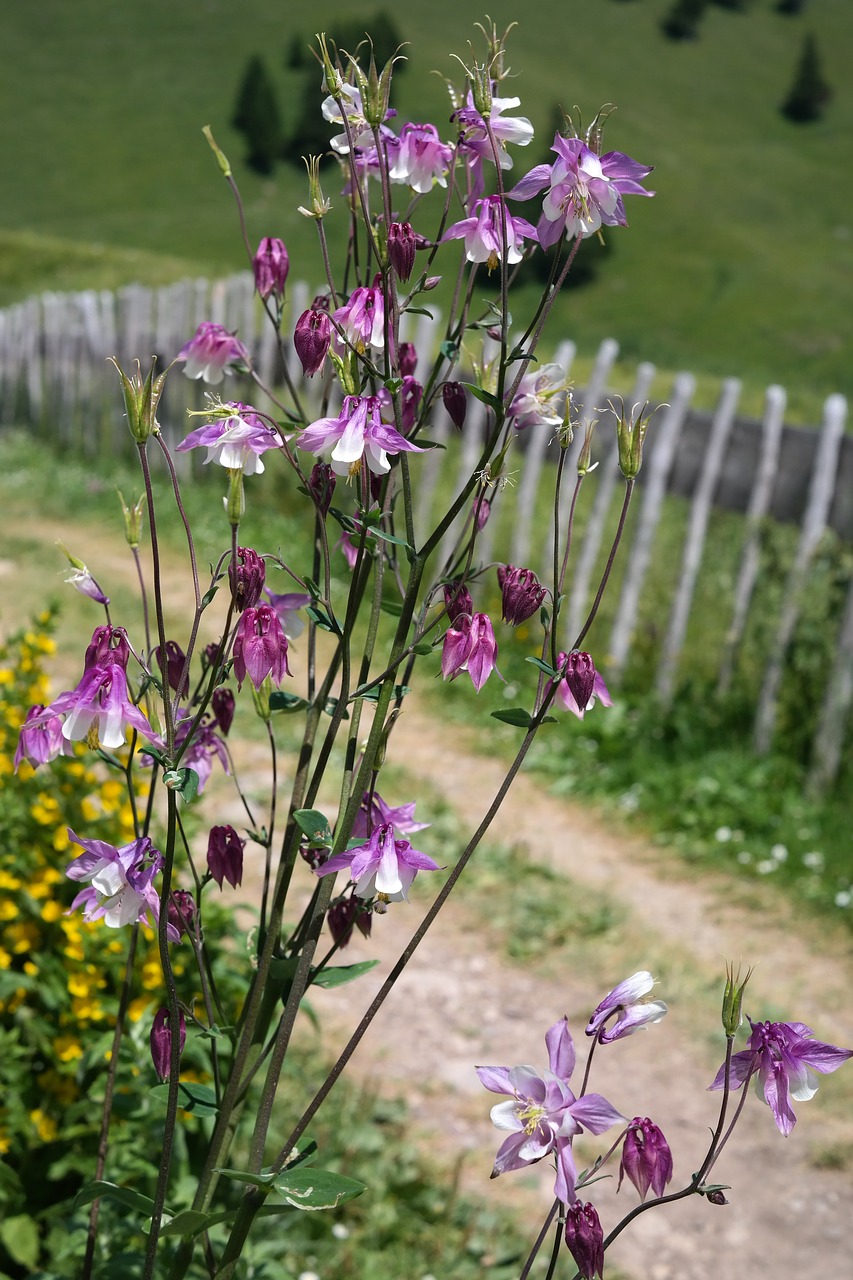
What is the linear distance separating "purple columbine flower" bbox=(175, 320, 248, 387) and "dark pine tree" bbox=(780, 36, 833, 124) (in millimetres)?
75110

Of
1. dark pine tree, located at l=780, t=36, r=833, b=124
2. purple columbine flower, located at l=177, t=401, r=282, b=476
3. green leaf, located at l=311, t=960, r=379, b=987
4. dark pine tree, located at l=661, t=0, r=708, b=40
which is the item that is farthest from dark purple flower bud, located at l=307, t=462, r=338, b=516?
dark pine tree, located at l=661, t=0, r=708, b=40

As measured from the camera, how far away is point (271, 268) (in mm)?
1627

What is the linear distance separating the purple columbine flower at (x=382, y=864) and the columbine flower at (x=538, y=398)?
55 cm

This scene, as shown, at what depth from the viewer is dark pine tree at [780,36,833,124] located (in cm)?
6756

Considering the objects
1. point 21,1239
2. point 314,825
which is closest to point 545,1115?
point 314,825

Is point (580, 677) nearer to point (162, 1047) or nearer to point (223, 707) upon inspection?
point (223, 707)

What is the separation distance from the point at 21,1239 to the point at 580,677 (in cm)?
161

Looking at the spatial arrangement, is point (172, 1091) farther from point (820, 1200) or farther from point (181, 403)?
point (181, 403)

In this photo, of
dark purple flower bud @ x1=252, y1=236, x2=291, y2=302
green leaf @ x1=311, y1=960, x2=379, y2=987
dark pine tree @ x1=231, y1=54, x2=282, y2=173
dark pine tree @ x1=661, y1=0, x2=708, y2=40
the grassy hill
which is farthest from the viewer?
dark pine tree @ x1=661, y1=0, x2=708, y2=40

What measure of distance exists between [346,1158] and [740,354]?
139 feet

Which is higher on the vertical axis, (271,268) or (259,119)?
(271,268)

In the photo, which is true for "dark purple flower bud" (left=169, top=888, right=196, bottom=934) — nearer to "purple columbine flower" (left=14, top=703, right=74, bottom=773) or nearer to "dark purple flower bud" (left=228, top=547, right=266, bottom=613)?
"purple columbine flower" (left=14, top=703, right=74, bottom=773)

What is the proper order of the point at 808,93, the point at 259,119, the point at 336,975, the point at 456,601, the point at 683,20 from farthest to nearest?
the point at 683,20
the point at 808,93
the point at 259,119
the point at 336,975
the point at 456,601

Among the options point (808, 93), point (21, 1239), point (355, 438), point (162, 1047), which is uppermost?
point (808, 93)
